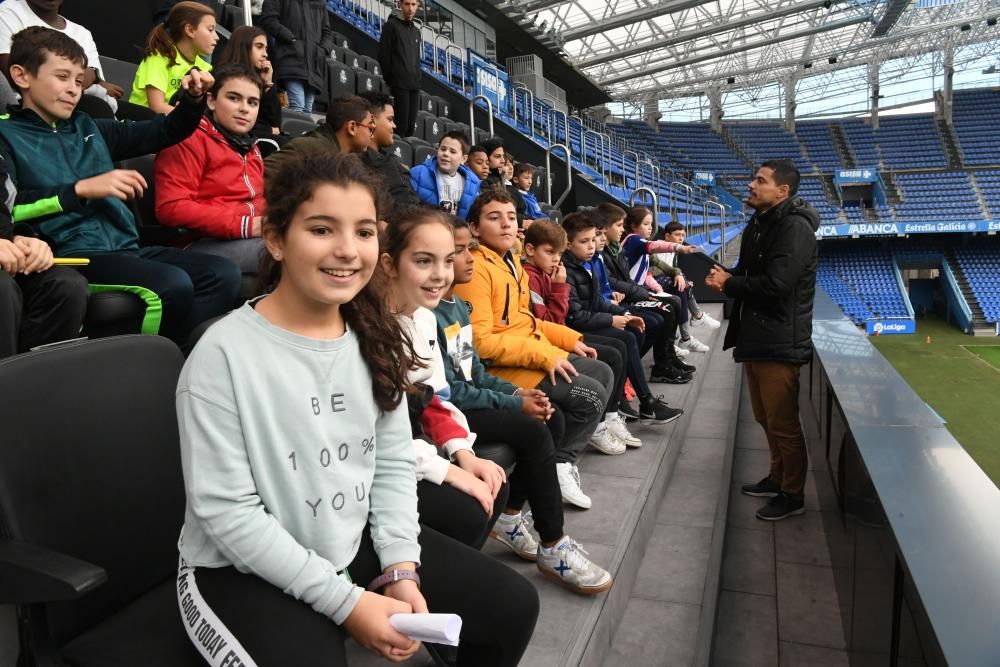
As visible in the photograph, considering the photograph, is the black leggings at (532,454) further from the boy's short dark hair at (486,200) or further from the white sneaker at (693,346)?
the white sneaker at (693,346)

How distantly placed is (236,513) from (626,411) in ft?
8.58

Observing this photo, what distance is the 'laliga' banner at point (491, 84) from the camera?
10.6m

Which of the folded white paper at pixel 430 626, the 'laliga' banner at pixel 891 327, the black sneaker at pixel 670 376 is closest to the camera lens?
the folded white paper at pixel 430 626

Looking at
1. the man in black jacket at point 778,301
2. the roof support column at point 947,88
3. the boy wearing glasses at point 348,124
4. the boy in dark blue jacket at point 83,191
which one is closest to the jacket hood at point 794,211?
the man in black jacket at point 778,301

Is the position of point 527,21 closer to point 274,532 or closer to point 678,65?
point 678,65

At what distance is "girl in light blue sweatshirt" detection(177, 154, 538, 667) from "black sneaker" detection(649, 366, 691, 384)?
10.6 feet

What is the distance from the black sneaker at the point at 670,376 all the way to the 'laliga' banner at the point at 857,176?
26118 mm

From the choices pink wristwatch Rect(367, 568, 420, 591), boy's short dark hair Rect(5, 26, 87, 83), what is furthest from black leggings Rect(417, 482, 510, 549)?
boy's short dark hair Rect(5, 26, 87, 83)

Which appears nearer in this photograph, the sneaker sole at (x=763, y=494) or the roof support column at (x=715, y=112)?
the sneaker sole at (x=763, y=494)

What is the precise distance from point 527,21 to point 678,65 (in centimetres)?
911

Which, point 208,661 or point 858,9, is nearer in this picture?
point 208,661

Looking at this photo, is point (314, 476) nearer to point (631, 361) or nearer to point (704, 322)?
point (631, 361)

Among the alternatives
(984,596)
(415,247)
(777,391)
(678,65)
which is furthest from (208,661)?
(678,65)

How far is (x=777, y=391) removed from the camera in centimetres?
293
